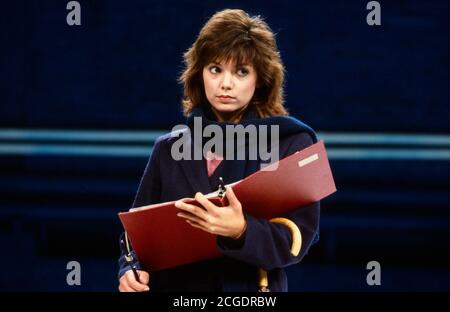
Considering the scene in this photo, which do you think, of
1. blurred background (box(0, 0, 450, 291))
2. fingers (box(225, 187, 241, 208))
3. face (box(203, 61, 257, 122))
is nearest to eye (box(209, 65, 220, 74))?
face (box(203, 61, 257, 122))

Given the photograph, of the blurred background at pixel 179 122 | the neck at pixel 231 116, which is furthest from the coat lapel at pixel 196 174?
the blurred background at pixel 179 122

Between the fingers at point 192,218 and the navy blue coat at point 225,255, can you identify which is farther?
the navy blue coat at point 225,255

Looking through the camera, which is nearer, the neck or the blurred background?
the neck

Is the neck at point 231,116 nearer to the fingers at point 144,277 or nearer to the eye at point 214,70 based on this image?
the eye at point 214,70

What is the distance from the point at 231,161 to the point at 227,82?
0.14m

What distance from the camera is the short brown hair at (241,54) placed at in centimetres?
130

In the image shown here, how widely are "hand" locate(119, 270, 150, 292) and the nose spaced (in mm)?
357

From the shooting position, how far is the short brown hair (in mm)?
1304

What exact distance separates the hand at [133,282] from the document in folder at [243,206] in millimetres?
30

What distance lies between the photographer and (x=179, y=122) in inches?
102

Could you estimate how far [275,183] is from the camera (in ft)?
3.71

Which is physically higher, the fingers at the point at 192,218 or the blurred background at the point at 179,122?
the blurred background at the point at 179,122

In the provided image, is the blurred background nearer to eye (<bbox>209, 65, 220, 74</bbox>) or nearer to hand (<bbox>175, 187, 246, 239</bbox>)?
eye (<bbox>209, 65, 220, 74</bbox>)
